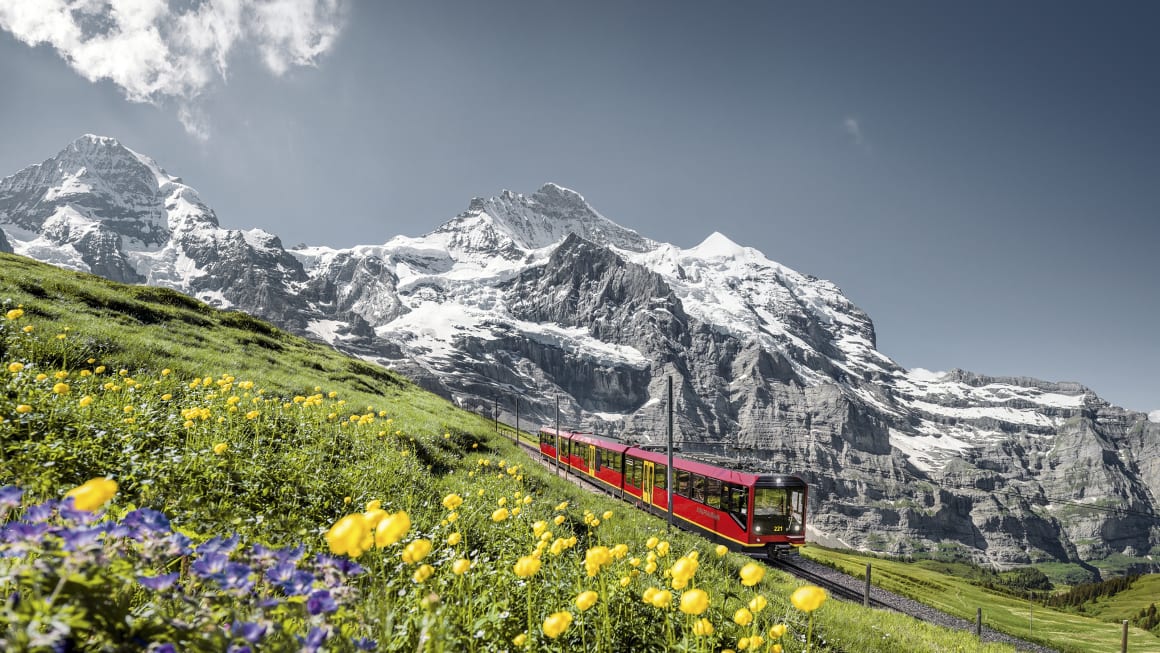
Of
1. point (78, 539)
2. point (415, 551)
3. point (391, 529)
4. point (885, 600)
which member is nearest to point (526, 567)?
point (415, 551)

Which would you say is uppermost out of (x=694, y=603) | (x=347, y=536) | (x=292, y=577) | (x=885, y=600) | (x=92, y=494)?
(x=92, y=494)

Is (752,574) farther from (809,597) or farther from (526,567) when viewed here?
(526,567)

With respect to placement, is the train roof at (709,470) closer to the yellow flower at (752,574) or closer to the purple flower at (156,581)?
the yellow flower at (752,574)

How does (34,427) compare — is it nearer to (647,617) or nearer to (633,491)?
(647,617)

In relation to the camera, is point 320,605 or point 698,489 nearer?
point 320,605

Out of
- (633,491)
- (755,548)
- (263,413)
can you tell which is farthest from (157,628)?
(633,491)

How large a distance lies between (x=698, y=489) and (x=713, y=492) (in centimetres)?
103

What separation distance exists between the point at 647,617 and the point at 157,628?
3569 mm

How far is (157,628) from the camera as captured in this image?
5.46 feet

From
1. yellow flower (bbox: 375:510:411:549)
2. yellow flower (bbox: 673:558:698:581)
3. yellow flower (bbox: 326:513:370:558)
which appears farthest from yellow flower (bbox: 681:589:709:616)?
yellow flower (bbox: 326:513:370:558)

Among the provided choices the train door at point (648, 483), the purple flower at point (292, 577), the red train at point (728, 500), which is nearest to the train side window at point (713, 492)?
the red train at point (728, 500)

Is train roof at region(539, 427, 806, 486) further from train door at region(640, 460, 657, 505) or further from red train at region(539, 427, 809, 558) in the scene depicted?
train door at region(640, 460, 657, 505)

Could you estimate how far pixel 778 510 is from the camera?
21.4m

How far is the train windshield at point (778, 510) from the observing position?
21.0 metres
